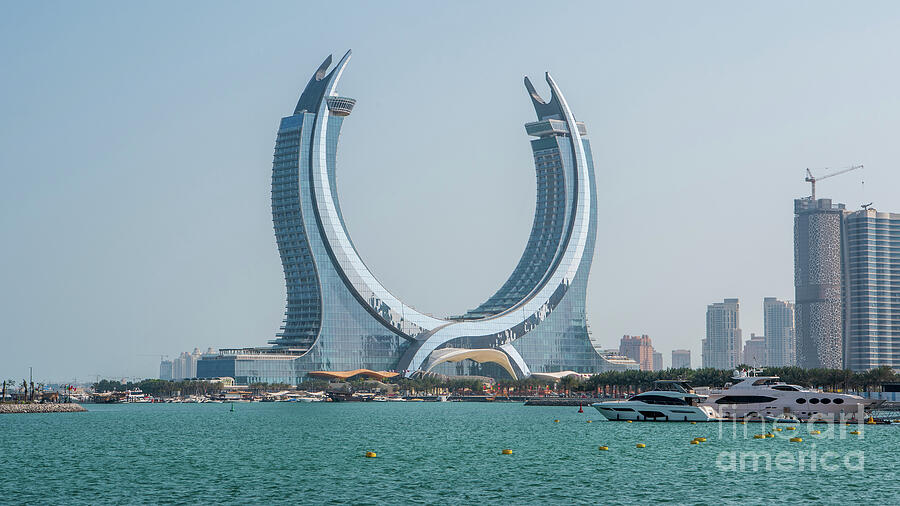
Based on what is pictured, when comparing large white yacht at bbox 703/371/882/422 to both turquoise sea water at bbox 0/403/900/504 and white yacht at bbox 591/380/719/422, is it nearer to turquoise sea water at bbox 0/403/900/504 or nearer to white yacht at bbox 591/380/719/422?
white yacht at bbox 591/380/719/422

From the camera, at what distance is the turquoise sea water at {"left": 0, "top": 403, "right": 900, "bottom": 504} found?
59.2m

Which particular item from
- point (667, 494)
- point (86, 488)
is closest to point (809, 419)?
point (667, 494)

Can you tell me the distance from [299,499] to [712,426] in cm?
6414

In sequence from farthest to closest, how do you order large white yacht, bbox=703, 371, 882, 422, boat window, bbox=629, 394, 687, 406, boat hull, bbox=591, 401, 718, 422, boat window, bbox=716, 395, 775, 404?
boat window, bbox=629, 394, 687, 406 < boat window, bbox=716, 395, 775, 404 < boat hull, bbox=591, 401, 718, 422 < large white yacht, bbox=703, 371, 882, 422

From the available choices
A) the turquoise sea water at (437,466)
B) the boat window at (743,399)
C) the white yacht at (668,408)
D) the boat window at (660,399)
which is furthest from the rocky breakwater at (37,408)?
the boat window at (743,399)

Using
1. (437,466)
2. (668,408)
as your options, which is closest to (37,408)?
(668,408)

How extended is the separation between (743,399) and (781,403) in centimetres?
377

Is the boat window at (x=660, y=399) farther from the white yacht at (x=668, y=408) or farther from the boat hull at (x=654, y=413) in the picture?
the boat hull at (x=654, y=413)

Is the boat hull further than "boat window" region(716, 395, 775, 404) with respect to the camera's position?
No

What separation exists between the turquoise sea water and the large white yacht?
2.95m

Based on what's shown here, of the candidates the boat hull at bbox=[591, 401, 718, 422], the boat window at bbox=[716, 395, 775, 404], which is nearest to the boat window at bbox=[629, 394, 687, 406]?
the boat hull at bbox=[591, 401, 718, 422]

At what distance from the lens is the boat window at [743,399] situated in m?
111

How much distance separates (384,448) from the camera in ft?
293

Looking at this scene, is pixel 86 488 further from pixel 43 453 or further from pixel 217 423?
pixel 217 423
